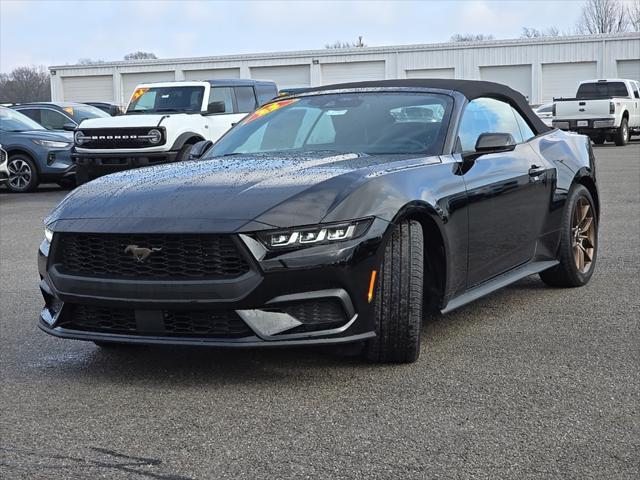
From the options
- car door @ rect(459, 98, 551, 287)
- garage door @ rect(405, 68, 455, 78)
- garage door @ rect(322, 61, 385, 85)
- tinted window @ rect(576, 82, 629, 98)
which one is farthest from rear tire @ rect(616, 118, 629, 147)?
car door @ rect(459, 98, 551, 287)

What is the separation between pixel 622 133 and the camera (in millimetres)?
29531

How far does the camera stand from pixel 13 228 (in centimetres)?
1167

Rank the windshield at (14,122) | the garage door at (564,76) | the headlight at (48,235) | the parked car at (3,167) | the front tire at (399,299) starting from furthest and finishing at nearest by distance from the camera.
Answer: the garage door at (564,76) < the windshield at (14,122) < the parked car at (3,167) < the headlight at (48,235) < the front tire at (399,299)

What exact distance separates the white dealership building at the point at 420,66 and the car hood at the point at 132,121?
113 feet

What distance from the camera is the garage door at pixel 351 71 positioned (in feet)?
169

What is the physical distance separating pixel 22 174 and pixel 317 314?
14058 millimetres

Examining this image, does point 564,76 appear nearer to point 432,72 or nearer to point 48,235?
point 432,72

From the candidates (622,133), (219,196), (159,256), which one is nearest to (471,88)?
(219,196)

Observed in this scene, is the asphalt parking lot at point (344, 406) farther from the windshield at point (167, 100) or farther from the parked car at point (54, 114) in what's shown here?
the parked car at point (54, 114)

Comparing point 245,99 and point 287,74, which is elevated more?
point 287,74

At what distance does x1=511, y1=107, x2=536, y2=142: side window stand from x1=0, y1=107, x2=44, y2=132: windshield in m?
12.9

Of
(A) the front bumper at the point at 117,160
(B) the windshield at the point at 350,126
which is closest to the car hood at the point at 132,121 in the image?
(A) the front bumper at the point at 117,160

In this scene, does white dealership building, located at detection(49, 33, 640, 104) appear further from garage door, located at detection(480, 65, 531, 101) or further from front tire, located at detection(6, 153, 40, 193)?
front tire, located at detection(6, 153, 40, 193)

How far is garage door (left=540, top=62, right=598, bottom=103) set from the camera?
48469mm
